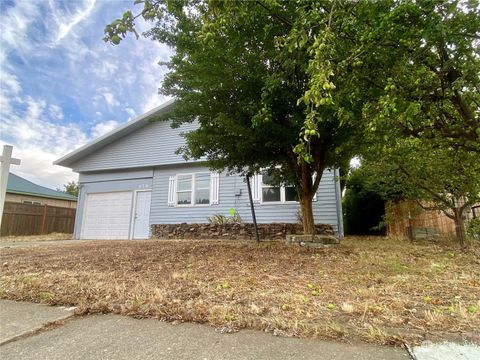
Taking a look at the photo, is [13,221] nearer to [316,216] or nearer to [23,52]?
[23,52]

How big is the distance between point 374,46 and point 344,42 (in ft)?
1.42

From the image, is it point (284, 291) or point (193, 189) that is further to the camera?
point (193, 189)

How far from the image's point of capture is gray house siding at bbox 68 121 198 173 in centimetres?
1203

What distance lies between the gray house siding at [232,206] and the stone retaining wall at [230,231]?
37cm

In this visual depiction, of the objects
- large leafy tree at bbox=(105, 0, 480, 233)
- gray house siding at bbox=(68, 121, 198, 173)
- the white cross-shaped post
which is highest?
gray house siding at bbox=(68, 121, 198, 173)

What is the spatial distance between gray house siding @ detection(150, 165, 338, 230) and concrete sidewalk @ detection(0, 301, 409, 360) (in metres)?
7.54

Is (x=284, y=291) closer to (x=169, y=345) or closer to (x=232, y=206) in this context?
(x=169, y=345)

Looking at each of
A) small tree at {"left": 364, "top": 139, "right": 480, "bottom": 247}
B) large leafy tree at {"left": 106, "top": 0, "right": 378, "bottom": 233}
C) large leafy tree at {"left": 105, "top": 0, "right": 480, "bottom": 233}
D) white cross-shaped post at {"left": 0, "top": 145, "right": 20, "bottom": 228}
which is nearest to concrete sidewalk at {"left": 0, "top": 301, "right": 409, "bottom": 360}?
large leafy tree at {"left": 105, "top": 0, "right": 480, "bottom": 233}

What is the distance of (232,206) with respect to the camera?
427 inches

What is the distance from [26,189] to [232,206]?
16.2 metres

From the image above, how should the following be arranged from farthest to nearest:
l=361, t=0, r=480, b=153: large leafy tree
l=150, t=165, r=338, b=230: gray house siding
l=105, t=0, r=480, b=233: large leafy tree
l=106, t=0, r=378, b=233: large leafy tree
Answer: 1. l=150, t=165, r=338, b=230: gray house siding
2. l=106, t=0, r=378, b=233: large leafy tree
3. l=361, t=0, r=480, b=153: large leafy tree
4. l=105, t=0, r=480, b=233: large leafy tree

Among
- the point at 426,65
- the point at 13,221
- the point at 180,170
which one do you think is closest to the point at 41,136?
the point at 180,170

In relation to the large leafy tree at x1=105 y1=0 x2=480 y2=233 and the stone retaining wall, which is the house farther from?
the large leafy tree at x1=105 y1=0 x2=480 y2=233

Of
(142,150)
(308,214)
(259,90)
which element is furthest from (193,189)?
(259,90)
